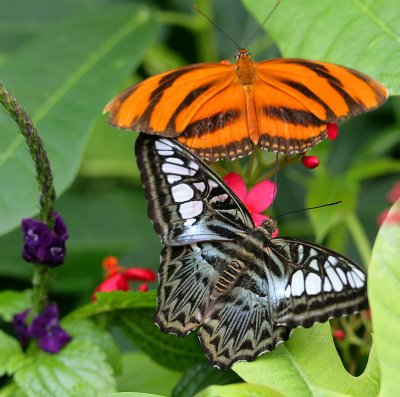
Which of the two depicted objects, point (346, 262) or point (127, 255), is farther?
point (127, 255)

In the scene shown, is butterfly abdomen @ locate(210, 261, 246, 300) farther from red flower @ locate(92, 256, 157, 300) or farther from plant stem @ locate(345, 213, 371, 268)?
plant stem @ locate(345, 213, 371, 268)

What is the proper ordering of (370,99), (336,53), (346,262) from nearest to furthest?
(346,262) → (370,99) → (336,53)

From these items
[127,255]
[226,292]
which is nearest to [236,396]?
[226,292]

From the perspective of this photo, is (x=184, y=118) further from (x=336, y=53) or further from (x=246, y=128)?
(x=336, y=53)

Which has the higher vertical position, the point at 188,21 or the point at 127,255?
the point at 188,21

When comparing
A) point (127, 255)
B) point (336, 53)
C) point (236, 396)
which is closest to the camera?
point (236, 396)

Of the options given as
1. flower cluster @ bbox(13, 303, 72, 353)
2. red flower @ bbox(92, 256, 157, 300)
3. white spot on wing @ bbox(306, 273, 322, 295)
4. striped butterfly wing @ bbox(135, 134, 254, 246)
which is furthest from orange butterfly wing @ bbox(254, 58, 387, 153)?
flower cluster @ bbox(13, 303, 72, 353)

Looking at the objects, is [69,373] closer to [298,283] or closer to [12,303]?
[12,303]
